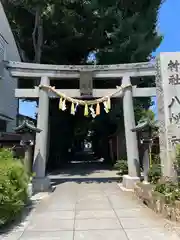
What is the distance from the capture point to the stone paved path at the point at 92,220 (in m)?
5.21

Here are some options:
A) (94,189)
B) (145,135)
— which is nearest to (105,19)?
(145,135)

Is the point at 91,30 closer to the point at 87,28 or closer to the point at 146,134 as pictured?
the point at 87,28

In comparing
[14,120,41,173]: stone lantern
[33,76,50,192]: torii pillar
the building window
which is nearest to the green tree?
the building window

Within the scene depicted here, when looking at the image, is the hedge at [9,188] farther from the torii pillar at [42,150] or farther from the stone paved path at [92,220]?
the torii pillar at [42,150]

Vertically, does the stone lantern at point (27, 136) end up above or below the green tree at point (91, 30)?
below

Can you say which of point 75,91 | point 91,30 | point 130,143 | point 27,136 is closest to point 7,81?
point 75,91

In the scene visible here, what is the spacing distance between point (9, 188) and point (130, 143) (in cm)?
705

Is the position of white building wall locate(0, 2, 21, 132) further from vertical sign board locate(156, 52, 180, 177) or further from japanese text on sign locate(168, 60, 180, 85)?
japanese text on sign locate(168, 60, 180, 85)

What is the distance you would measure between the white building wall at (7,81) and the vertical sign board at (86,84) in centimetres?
495

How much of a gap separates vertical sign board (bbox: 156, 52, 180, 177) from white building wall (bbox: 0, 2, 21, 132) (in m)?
9.24

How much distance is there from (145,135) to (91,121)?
10142mm

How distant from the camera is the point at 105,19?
17.5m

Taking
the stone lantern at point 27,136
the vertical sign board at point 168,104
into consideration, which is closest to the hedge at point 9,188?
the stone lantern at point 27,136

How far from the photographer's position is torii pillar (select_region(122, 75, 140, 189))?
11484mm
